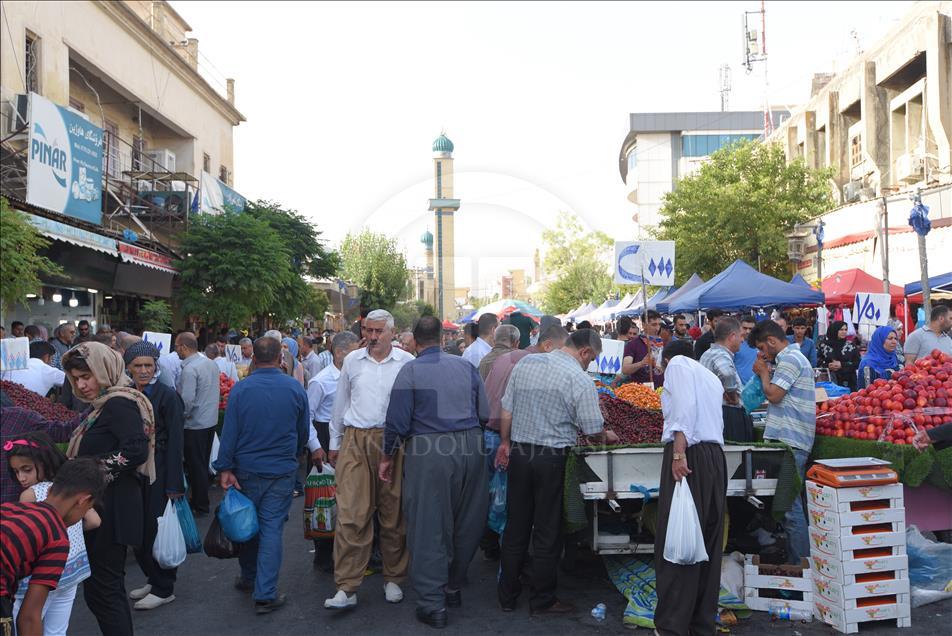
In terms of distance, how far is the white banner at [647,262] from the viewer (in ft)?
36.5

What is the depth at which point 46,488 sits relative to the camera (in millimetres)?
3568

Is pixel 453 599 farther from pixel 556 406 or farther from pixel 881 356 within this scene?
pixel 881 356

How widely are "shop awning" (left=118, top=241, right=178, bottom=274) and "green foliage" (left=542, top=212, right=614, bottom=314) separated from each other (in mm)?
42984

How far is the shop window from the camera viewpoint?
16.2 meters

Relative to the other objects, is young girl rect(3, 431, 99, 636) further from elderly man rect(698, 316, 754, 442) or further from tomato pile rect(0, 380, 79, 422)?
elderly man rect(698, 316, 754, 442)

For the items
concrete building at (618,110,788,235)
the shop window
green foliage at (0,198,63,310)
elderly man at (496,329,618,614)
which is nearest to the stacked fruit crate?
elderly man at (496,329,618,614)

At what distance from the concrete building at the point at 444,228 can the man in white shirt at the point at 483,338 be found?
287cm

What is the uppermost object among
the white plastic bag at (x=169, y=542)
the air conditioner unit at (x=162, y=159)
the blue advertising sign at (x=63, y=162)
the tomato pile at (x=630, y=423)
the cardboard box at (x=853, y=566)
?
the air conditioner unit at (x=162, y=159)

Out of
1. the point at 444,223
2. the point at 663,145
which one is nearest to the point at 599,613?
the point at 444,223

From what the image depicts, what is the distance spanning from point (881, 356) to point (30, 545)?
11.2 metres

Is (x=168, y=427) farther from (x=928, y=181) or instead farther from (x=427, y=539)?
(x=928, y=181)

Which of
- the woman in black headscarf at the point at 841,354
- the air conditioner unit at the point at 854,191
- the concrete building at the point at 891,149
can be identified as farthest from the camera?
the air conditioner unit at the point at 854,191

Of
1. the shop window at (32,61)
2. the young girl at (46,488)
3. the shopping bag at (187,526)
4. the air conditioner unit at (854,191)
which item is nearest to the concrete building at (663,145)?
the air conditioner unit at (854,191)

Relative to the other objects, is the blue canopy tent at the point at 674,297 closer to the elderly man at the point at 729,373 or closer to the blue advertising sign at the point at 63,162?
the elderly man at the point at 729,373
